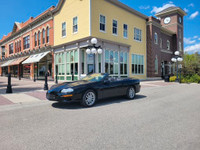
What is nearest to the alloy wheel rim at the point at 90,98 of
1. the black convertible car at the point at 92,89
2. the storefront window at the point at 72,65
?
the black convertible car at the point at 92,89

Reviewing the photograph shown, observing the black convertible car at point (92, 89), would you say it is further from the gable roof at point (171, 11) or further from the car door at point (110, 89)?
the gable roof at point (171, 11)

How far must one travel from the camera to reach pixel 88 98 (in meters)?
6.13

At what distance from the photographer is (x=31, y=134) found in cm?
347

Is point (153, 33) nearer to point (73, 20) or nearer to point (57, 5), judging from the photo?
point (73, 20)

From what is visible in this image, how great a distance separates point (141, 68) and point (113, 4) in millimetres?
9890

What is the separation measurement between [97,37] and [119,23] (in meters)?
4.75

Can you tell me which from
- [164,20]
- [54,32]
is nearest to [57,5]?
[54,32]

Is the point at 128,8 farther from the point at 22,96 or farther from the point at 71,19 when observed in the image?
the point at 22,96

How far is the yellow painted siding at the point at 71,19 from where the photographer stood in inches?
638

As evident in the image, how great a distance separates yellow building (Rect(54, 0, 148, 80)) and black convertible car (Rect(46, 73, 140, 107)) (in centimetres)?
762

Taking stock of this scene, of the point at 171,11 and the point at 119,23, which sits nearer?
the point at 119,23

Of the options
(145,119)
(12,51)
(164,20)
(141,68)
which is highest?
(164,20)

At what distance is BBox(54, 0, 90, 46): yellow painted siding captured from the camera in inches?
638

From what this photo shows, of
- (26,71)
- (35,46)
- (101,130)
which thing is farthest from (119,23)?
(26,71)
